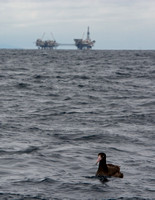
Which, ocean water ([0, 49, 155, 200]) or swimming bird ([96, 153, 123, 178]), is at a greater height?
swimming bird ([96, 153, 123, 178])

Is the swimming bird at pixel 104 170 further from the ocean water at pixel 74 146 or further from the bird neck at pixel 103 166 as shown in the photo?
the ocean water at pixel 74 146

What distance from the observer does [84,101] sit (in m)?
32.4

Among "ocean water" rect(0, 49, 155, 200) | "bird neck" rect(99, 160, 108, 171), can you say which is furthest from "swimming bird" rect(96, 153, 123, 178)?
"ocean water" rect(0, 49, 155, 200)

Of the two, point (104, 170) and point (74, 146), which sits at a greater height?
point (104, 170)

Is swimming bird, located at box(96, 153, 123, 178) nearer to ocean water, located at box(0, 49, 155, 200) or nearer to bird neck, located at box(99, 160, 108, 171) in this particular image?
bird neck, located at box(99, 160, 108, 171)

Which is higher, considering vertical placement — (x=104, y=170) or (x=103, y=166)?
(x=103, y=166)

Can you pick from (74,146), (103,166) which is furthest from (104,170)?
(74,146)

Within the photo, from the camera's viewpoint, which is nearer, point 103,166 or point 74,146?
point 103,166

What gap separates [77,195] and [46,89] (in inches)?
1149

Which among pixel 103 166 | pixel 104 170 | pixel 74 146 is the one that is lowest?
pixel 74 146

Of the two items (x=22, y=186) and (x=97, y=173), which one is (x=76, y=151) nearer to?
(x=97, y=173)

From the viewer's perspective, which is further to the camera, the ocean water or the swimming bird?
the swimming bird

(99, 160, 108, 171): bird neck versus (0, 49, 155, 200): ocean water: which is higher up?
(99, 160, 108, 171): bird neck

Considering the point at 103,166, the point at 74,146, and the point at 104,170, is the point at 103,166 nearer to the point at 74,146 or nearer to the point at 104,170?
the point at 104,170
